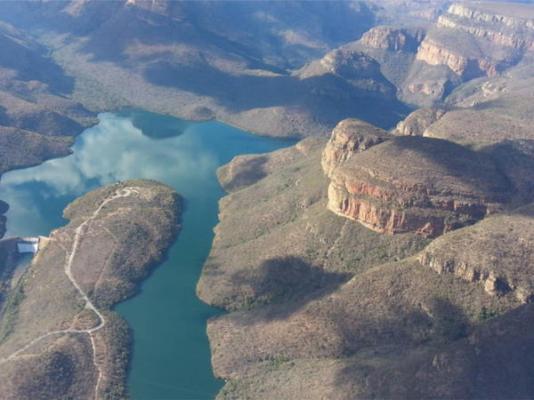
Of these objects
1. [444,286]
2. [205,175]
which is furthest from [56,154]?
Result: [444,286]

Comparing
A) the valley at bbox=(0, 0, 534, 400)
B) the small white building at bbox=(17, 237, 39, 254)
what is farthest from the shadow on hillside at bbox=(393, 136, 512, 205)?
the small white building at bbox=(17, 237, 39, 254)

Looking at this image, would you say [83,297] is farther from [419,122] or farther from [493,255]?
[419,122]

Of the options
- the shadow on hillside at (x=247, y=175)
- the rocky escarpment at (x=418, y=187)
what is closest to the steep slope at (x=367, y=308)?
the rocky escarpment at (x=418, y=187)

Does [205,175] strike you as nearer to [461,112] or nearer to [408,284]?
[461,112]

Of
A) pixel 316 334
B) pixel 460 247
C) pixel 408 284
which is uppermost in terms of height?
pixel 460 247

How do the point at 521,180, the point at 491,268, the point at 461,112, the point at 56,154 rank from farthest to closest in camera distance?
the point at 56,154, the point at 461,112, the point at 521,180, the point at 491,268

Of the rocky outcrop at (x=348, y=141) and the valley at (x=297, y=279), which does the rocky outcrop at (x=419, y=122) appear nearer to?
the valley at (x=297, y=279)

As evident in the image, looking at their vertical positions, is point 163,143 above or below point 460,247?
below
